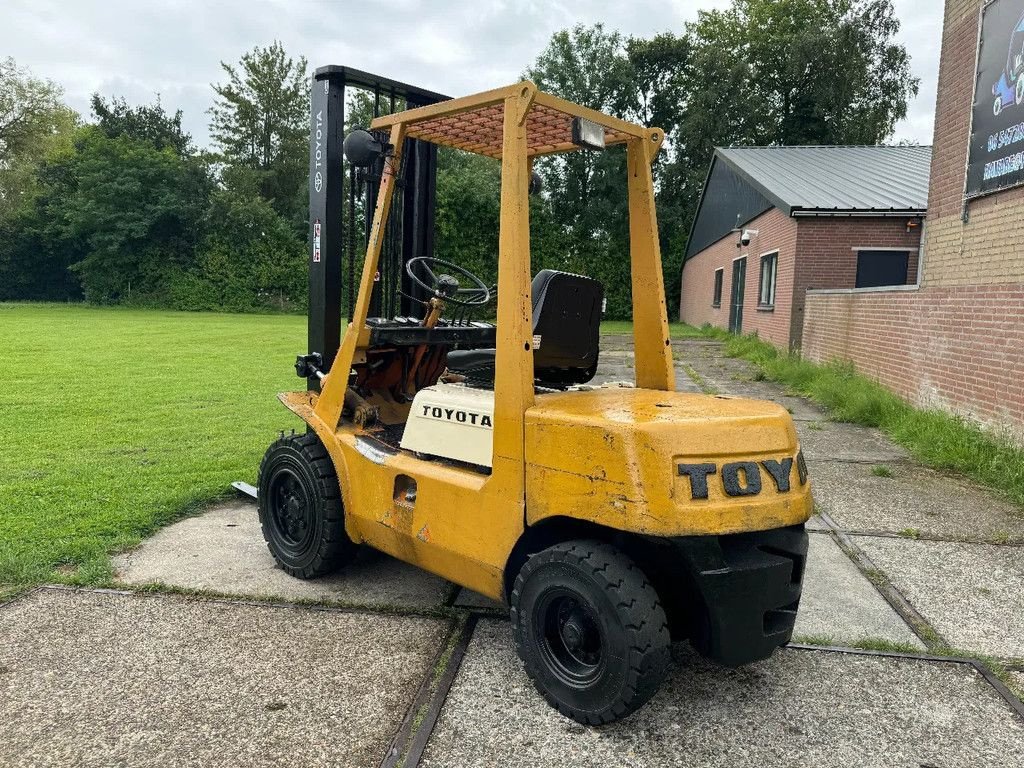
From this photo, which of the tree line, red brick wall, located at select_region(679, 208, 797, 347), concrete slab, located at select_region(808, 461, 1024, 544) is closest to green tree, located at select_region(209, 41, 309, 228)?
the tree line

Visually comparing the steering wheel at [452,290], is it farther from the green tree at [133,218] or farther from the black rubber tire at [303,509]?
the green tree at [133,218]

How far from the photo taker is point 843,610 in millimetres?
3900

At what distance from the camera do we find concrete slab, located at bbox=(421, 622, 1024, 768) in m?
2.65

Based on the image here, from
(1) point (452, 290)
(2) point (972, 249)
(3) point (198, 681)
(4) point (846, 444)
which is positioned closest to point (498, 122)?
(1) point (452, 290)

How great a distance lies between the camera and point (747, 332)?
19.8 m

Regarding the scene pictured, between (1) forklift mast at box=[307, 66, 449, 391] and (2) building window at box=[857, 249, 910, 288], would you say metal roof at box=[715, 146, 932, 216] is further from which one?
(1) forklift mast at box=[307, 66, 449, 391]

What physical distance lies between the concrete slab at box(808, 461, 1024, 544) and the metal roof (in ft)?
27.5

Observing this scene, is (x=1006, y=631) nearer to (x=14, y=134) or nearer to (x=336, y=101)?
(x=336, y=101)

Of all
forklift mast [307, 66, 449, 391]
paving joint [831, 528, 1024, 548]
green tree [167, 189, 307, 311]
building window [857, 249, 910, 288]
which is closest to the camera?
forklift mast [307, 66, 449, 391]

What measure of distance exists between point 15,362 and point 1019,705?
14.7m

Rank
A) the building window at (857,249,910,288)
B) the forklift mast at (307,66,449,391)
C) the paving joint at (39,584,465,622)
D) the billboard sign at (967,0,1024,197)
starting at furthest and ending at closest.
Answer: the building window at (857,249,910,288), the billboard sign at (967,0,1024,197), the forklift mast at (307,66,449,391), the paving joint at (39,584,465,622)

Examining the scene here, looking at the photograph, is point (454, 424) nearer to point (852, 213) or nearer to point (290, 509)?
point (290, 509)

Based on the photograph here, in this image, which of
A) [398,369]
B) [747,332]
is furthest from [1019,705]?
[747,332]

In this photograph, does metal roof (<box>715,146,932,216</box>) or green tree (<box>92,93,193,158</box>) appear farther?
green tree (<box>92,93,193,158</box>)
